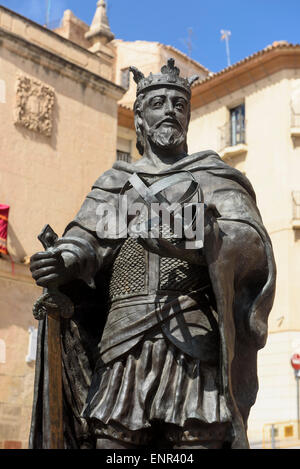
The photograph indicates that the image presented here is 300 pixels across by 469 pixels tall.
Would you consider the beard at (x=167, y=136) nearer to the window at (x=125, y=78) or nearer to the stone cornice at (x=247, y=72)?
the stone cornice at (x=247, y=72)

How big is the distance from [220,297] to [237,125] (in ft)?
80.4

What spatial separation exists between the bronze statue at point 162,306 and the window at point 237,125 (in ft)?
76.2

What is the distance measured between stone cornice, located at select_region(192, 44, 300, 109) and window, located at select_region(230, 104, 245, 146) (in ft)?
2.23

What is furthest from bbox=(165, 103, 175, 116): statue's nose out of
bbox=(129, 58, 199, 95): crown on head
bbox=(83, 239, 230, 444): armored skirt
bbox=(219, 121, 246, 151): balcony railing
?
bbox=(219, 121, 246, 151): balcony railing

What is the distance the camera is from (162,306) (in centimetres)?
432

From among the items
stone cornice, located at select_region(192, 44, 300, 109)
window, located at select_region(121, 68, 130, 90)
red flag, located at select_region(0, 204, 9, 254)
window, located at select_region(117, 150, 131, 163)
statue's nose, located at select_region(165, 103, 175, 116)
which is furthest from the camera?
window, located at select_region(121, 68, 130, 90)

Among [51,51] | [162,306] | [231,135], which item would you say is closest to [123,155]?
[231,135]

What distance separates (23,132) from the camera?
67.9 ft

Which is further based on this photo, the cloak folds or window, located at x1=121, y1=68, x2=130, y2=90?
window, located at x1=121, y1=68, x2=130, y2=90

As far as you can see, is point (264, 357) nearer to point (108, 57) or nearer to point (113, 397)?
point (108, 57)

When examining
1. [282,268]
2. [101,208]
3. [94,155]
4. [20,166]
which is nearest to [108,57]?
[94,155]

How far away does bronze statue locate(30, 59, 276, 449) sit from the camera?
13.5 ft

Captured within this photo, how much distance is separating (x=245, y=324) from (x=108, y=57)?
1994 cm

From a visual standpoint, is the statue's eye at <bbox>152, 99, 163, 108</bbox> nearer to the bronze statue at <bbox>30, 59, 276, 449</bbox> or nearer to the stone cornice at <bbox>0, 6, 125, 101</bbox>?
the bronze statue at <bbox>30, 59, 276, 449</bbox>
